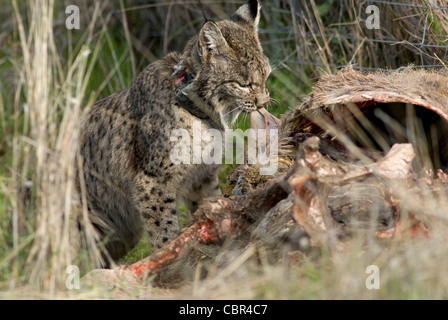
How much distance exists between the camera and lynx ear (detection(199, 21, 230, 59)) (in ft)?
14.1

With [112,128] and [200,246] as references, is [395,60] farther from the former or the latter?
[200,246]

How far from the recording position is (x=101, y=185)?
15.4 feet

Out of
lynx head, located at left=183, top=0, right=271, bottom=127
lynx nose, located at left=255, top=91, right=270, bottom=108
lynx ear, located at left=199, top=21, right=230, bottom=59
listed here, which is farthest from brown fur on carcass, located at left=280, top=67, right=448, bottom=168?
lynx ear, located at left=199, top=21, right=230, bottom=59

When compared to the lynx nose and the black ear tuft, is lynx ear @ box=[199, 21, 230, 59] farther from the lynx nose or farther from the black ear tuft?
the black ear tuft

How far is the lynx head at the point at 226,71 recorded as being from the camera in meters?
4.35

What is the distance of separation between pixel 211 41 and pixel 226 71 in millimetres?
229

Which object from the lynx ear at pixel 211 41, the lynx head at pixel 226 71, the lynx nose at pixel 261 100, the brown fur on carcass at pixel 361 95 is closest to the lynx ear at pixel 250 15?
the lynx head at pixel 226 71

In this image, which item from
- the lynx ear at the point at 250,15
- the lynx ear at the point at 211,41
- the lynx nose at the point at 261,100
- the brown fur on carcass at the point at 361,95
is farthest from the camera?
the lynx ear at the point at 250,15

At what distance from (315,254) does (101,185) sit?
84.4 inches

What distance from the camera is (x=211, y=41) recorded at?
4320 millimetres

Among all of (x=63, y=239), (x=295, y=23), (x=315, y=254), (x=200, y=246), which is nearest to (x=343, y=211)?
(x=315, y=254)

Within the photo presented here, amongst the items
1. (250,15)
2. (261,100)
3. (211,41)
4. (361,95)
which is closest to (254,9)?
(250,15)

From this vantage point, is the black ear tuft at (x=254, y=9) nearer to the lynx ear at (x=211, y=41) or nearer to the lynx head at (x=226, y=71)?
the lynx head at (x=226, y=71)

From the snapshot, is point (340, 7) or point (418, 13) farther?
point (340, 7)
